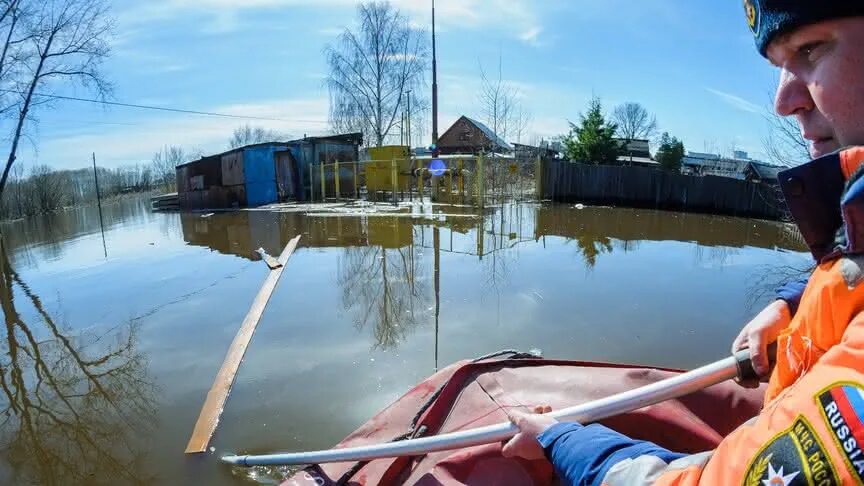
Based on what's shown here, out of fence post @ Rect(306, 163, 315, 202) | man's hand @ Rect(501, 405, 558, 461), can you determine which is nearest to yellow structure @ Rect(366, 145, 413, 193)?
fence post @ Rect(306, 163, 315, 202)

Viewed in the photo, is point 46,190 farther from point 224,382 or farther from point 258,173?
point 224,382

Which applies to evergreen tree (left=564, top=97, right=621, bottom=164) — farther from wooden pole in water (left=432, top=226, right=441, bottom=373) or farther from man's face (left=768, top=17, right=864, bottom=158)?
man's face (left=768, top=17, right=864, bottom=158)

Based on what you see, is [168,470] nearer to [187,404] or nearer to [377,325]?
[187,404]

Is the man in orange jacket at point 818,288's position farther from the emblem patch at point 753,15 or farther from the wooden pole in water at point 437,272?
the wooden pole in water at point 437,272

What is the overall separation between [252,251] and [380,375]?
6.69 metres

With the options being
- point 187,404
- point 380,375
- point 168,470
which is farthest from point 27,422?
point 380,375

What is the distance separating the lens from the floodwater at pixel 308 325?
304cm

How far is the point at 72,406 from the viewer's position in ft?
A: 11.4

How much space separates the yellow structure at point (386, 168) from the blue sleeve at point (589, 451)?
61.5ft

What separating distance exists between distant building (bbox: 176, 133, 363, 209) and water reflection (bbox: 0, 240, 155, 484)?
16353 millimetres

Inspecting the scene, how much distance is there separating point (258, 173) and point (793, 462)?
878 inches

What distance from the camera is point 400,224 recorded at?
486 inches

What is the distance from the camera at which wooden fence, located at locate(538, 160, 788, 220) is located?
13.8 metres

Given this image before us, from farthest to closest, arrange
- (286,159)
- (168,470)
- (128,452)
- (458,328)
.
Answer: (286,159), (458,328), (128,452), (168,470)
